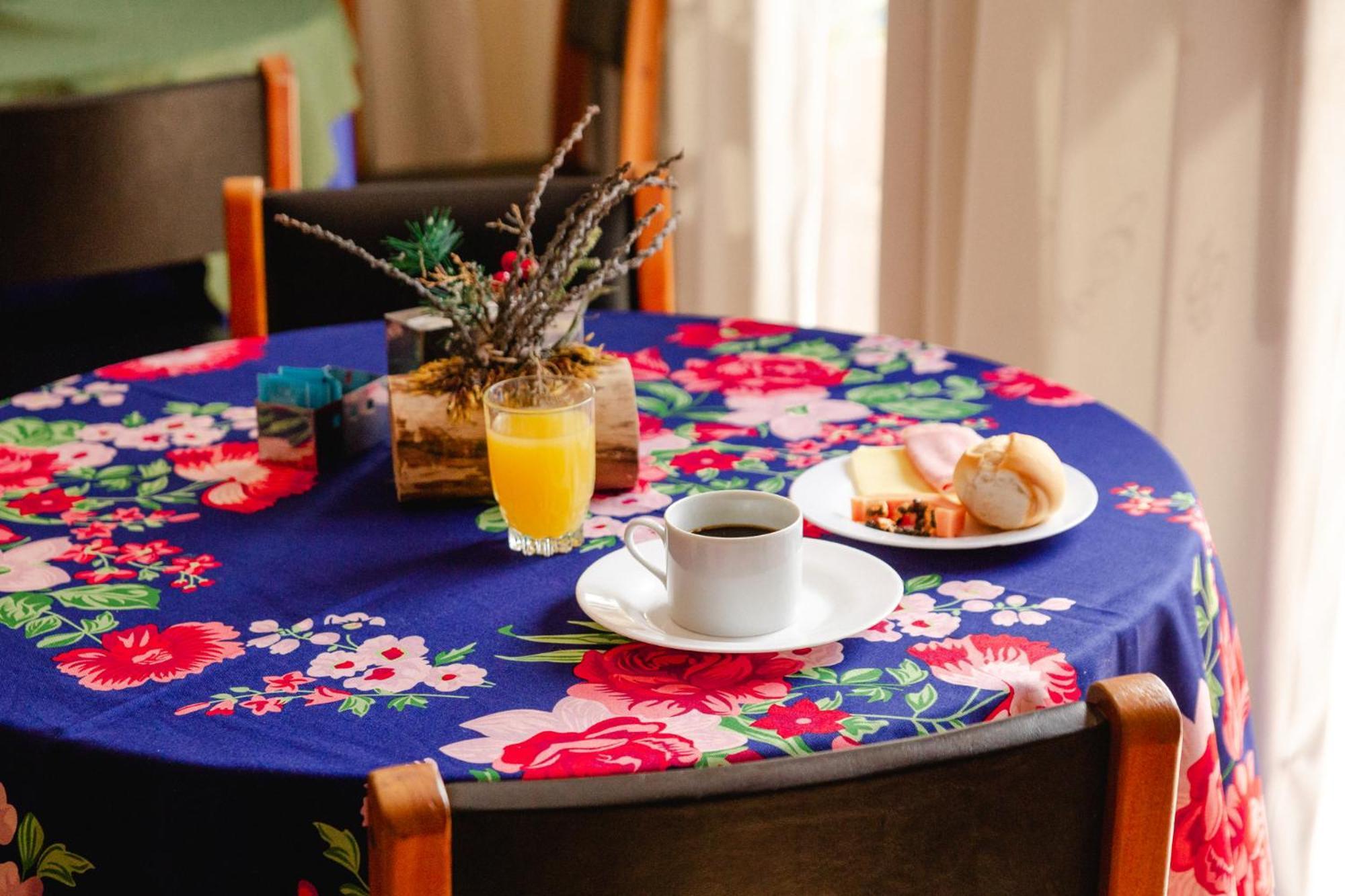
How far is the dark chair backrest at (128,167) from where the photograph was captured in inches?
64.2

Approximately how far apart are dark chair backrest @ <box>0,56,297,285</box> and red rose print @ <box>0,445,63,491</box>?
0.47 metres

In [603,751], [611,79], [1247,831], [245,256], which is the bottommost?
[1247,831]

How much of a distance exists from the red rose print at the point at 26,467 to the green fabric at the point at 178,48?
106 cm

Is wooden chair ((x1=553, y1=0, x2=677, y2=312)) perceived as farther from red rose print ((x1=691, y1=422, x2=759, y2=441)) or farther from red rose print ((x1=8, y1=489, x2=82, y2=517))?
red rose print ((x1=8, y1=489, x2=82, y2=517))

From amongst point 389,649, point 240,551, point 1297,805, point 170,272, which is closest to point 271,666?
point 389,649

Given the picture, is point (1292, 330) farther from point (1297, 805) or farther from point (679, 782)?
point (679, 782)

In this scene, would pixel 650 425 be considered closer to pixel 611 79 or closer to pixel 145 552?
pixel 145 552

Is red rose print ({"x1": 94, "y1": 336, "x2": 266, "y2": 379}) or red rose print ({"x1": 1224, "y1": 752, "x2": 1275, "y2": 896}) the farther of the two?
red rose print ({"x1": 94, "y1": 336, "x2": 266, "y2": 379})

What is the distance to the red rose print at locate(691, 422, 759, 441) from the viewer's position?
1.30 meters

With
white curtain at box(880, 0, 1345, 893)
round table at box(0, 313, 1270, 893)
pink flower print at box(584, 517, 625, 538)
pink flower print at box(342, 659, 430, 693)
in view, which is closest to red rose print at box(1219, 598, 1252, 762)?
round table at box(0, 313, 1270, 893)

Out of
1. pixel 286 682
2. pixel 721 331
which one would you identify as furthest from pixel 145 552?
pixel 721 331

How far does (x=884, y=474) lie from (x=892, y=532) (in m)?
0.09

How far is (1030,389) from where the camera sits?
4.53 ft

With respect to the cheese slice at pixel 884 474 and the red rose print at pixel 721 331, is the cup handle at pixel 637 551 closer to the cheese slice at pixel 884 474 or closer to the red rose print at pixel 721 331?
the cheese slice at pixel 884 474
